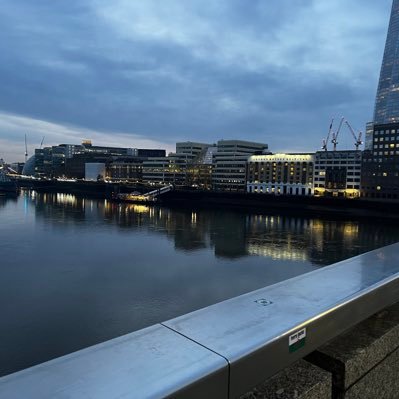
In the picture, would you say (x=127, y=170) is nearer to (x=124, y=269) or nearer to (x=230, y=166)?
(x=230, y=166)

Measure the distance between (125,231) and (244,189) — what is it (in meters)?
73.4

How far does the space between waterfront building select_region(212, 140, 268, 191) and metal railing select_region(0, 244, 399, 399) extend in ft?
363

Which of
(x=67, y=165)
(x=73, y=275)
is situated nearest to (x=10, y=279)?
(x=73, y=275)

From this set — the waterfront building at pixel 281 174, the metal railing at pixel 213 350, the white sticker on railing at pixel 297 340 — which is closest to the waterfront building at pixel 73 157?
the waterfront building at pixel 281 174

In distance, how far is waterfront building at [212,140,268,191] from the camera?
11369cm

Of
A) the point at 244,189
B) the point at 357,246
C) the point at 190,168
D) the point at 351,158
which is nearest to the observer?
the point at 357,246

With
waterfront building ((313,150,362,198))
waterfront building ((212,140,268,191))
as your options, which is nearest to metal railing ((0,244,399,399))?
waterfront building ((313,150,362,198))

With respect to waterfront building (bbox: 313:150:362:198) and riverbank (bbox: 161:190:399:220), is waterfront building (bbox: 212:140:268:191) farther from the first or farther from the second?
riverbank (bbox: 161:190:399:220)

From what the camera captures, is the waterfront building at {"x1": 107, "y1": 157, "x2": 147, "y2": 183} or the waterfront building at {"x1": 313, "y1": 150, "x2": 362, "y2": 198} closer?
the waterfront building at {"x1": 313, "y1": 150, "x2": 362, "y2": 198}

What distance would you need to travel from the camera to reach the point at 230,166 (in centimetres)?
11538

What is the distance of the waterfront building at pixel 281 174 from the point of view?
10144cm

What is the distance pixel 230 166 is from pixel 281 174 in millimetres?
17072

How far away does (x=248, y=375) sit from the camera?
163 centimetres

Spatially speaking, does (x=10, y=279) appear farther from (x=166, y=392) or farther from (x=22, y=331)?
(x=166, y=392)
